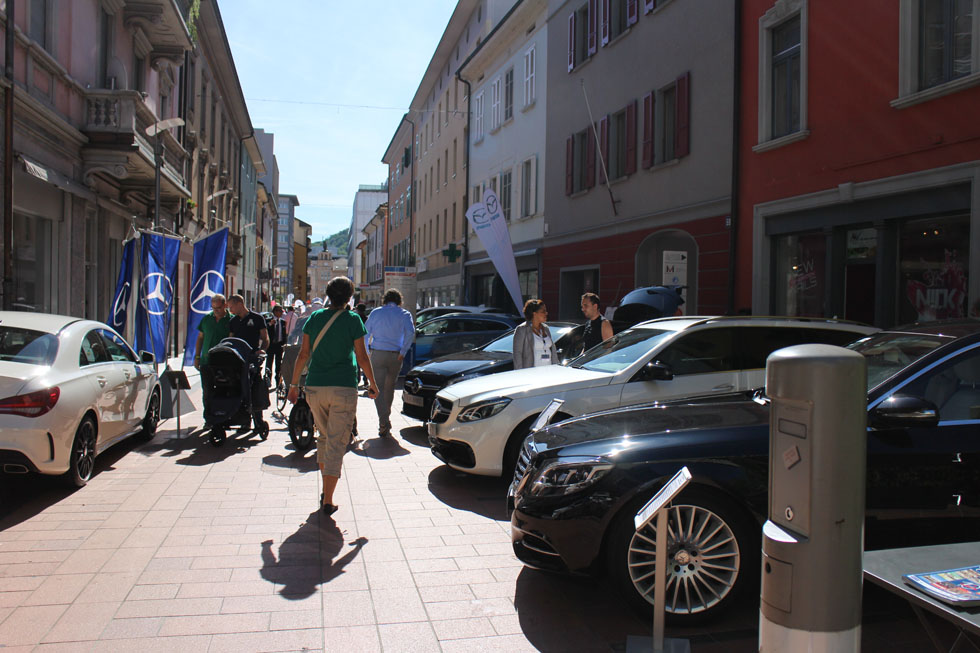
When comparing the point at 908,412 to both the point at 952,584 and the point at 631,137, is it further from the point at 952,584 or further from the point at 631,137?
the point at 631,137

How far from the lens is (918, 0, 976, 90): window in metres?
9.29

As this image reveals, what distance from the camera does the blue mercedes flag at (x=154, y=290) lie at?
11.0 m

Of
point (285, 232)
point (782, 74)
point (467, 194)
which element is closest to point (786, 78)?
point (782, 74)

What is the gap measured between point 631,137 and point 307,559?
47.3ft

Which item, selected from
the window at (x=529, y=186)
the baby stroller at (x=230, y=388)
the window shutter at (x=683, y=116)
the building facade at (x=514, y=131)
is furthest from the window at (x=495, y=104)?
the baby stroller at (x=230, y=388)

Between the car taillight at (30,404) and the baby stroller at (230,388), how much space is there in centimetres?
296

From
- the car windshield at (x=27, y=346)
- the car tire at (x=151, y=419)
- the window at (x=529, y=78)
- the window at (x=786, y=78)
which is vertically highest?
the window at (x=529, y=78)

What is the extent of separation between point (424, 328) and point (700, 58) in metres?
8.02

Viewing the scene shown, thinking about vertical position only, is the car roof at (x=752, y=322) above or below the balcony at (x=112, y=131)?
Answer: below

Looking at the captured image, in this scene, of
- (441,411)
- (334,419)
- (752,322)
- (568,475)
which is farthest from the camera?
(441,411)

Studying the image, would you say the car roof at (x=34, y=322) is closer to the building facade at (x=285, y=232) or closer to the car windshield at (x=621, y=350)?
the car windshield at (x=621, y=350)

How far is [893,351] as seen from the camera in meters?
4.62

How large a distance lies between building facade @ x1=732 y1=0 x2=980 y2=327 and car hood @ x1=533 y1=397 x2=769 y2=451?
6.41 m

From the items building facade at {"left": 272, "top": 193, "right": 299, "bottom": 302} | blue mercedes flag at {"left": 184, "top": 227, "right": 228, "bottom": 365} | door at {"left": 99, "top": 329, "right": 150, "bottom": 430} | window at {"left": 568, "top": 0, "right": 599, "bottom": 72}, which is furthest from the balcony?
building facade at {"left": 272, "top": 193, "right": 299, "bottom": 302}
